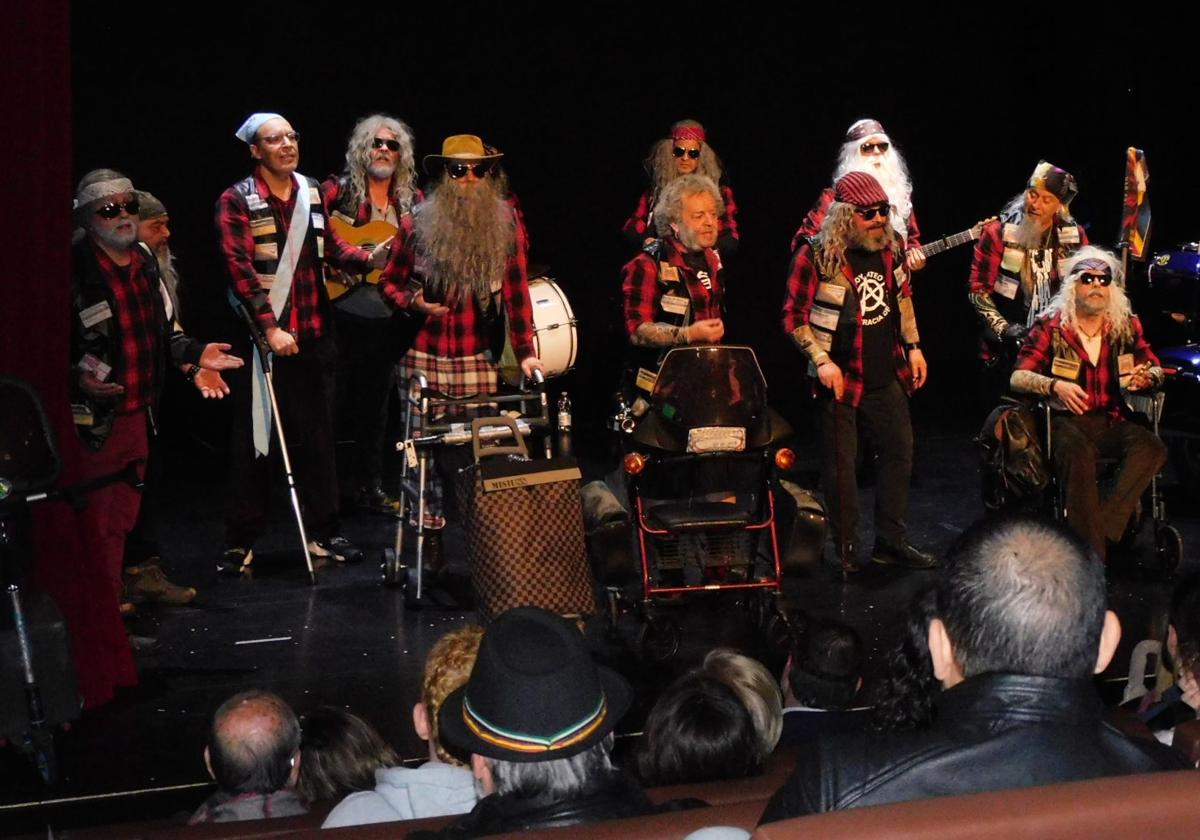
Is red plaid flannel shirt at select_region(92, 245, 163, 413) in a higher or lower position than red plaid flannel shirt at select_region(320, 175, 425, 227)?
lower

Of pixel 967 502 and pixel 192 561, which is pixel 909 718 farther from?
pixel 967 502

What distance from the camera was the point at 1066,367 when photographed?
21.5ft

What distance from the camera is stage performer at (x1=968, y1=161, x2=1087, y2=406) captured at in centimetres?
780

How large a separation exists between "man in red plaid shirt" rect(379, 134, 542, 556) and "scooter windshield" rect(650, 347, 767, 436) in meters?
0.59

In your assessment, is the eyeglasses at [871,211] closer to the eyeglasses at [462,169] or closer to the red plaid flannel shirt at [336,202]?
the eyeglasses at [462,169]

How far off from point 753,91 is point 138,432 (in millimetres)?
5166

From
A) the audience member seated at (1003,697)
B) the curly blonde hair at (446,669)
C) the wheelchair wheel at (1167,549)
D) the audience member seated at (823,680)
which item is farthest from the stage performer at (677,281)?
the audience member seated at (1003,697)

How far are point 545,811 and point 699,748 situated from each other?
0.79m

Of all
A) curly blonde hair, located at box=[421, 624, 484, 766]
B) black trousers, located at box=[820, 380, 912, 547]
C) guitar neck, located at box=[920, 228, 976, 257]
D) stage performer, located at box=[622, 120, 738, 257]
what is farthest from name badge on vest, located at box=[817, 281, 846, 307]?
curly blonde hair, located at box=[421, 624, 484, 766]

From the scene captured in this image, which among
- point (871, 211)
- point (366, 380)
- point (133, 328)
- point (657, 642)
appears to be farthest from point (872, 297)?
point (133, 328)

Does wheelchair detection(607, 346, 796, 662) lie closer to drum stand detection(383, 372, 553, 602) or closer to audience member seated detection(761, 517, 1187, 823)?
drum stand detection(383, 372, 553, 602)

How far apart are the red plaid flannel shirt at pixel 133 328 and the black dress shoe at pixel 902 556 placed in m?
2.83

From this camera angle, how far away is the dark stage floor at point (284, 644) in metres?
4.52

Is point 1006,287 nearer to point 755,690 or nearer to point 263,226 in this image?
point 263,226
